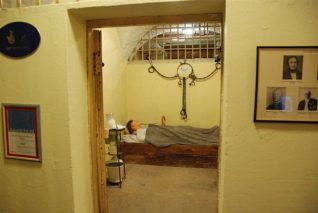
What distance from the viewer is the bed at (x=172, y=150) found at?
395 centimetres

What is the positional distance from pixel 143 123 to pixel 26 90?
3.67 metres

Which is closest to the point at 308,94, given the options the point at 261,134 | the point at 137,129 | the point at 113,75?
the point at 261,134

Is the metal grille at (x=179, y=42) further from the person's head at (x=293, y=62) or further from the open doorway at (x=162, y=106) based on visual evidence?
the person's head at (x=293, y=62)

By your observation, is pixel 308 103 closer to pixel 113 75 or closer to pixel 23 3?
pixel 23 3

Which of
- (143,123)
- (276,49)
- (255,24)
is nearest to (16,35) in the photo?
(255,24)

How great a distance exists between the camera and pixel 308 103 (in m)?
1.34

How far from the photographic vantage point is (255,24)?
134cm

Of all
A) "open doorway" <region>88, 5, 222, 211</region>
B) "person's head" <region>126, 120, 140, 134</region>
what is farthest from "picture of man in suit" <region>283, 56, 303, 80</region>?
"person's head" <region>126, 120, 140, 134</region>

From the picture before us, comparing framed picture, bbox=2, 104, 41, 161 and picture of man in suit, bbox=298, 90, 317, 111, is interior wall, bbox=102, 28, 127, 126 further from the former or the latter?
picture of man in suit, bbox=298, 90, 317, 111

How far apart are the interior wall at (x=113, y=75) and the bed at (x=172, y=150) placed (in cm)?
70

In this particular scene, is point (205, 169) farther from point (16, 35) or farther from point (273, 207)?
point (16, 35)

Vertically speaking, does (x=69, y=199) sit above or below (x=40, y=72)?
below

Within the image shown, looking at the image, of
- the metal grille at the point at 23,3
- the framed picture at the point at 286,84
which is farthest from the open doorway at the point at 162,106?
the metal grille at the point at 23,3

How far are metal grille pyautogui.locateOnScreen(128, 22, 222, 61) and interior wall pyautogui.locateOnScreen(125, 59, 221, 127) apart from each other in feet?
0.56
